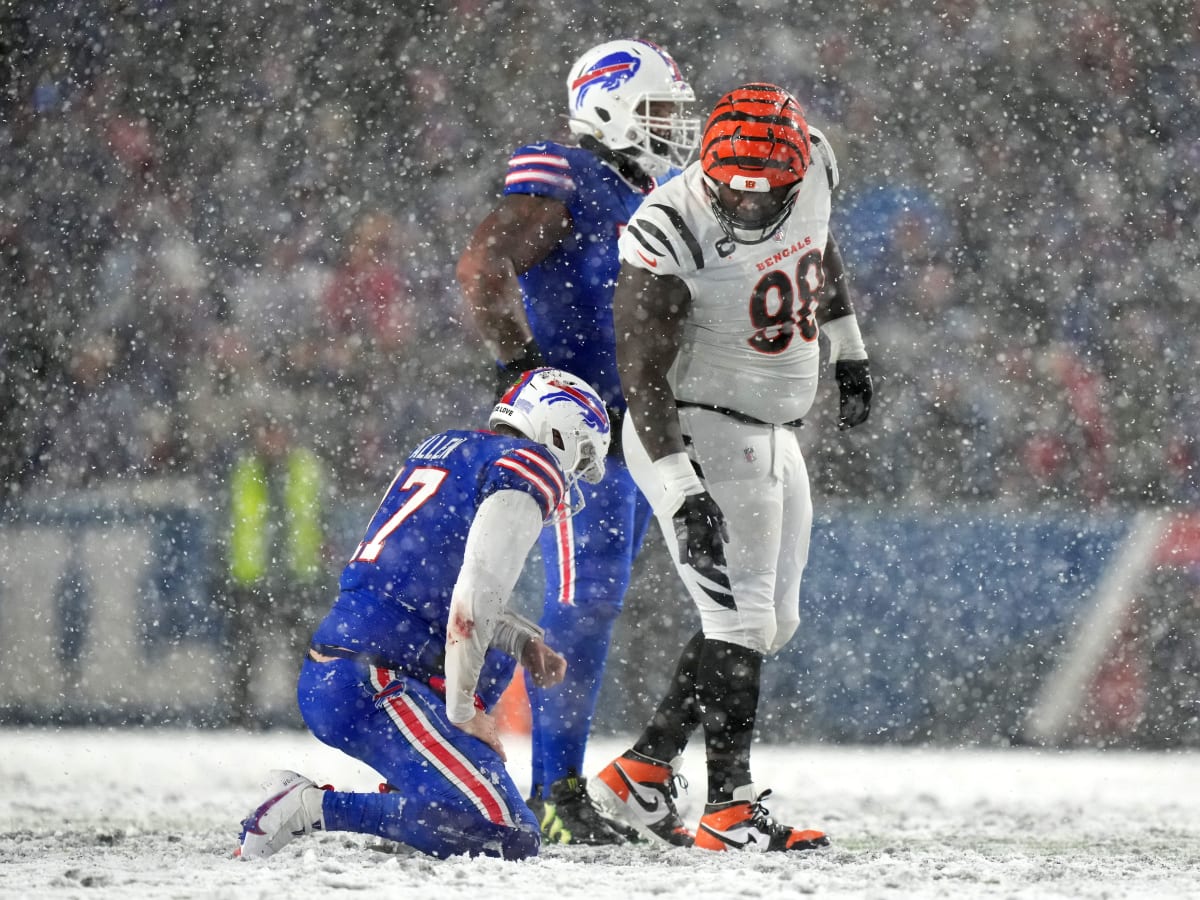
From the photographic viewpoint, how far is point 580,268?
3.48m

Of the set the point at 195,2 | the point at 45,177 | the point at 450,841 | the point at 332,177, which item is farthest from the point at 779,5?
the point at 450,841

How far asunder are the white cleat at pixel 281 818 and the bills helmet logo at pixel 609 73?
1636 millimetres

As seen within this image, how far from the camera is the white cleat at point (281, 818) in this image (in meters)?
2.77

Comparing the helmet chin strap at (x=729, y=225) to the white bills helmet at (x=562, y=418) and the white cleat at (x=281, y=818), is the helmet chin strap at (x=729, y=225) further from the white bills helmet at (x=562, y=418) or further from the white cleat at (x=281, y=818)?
the white cleat at (x=281, y=818)

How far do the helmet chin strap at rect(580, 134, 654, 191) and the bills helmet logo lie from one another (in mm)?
96

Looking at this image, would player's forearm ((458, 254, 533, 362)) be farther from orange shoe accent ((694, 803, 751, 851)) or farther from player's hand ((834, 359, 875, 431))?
orange shoe accent ((694, 803, 751, 851))

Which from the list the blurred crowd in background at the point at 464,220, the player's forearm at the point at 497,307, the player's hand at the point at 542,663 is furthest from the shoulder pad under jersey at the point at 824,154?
the blurred crowd in background at the point at 464,220

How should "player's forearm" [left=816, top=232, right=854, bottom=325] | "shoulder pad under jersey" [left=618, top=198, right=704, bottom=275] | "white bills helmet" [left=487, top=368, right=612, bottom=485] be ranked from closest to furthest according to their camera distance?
"white bills helmet" [left=487, top=368, right=612, bottom=485] → "shoulder pad under jersey" [left=618, top=198, right=704, bottom=275] → "player's forearm" [left=816, top=232, right=854, bottom=325]

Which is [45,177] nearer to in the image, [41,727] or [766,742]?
[41,727]

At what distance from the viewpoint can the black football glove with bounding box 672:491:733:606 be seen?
118 inches

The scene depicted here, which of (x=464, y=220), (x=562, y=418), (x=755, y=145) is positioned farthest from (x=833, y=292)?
(x=464, y=220)

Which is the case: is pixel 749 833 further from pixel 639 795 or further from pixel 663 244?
pixel 663 244

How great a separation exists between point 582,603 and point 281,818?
2.87 ft

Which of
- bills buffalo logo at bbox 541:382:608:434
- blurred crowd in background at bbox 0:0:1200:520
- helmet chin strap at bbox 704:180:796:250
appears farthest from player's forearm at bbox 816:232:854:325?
blurred crowd in background at bbox 0:0:1200:520
